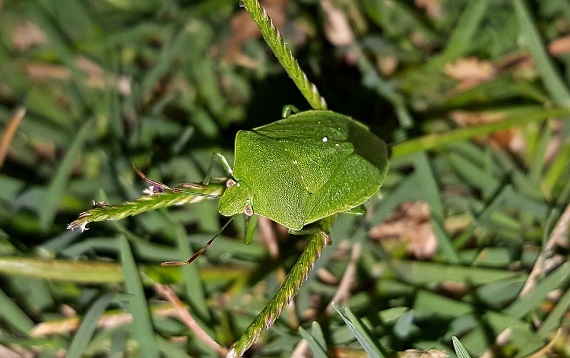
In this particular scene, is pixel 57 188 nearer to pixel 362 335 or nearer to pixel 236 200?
pixel 236 200

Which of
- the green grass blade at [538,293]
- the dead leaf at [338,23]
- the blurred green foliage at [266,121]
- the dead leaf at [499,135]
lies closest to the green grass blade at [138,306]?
the blurred green foliage at [266,121]

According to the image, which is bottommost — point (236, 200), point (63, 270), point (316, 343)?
point (316, 343)

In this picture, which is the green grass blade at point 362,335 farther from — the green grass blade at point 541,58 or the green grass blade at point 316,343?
the green grass blade at point 541,58

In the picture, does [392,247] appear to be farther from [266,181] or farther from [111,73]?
[111,73]

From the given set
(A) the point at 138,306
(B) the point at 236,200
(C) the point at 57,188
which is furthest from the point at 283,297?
(C) the point at 57,188

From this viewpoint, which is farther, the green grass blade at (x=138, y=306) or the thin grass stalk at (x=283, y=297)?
the green grass blade at (x=138, y=306)

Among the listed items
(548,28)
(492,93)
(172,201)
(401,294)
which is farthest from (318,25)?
(172,201)
